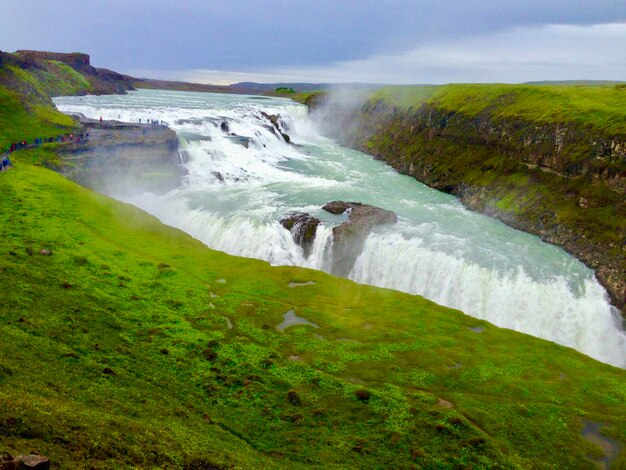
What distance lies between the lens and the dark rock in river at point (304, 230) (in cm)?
4988

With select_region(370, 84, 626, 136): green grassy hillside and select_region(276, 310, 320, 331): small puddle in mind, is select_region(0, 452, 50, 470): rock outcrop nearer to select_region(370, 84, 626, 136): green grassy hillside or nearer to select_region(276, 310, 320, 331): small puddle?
select_region(276, 310, 320, 331): small puddle

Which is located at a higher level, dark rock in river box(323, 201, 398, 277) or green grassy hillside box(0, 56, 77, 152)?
green grassy hillside box(0, 56, 77, 152)

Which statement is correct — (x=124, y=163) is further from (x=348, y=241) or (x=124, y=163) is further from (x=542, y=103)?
(x=542, y=103)

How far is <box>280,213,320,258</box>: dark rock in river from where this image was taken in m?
→ 49.9

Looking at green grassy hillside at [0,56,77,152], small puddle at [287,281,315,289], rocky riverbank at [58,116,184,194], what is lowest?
small puddle at [287,281,315,289]

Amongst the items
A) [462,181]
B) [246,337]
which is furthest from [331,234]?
[462,181]

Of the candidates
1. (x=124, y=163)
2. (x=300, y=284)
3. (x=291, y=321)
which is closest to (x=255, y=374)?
(x=291, y=321)

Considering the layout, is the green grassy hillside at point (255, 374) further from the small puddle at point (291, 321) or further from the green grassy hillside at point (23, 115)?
the green grassy hillside at point (23, 115)

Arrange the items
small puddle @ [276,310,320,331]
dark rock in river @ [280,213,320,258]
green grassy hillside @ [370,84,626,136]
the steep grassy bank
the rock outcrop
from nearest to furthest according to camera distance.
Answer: the rock outcrop < small puddle @ [276,310,320,331] < dark rock in river @ [280,213,320,258] < the steep grassy bank < green grassy hillside @ [370,84,626,136]

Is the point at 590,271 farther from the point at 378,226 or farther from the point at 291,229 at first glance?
the point at 291,229

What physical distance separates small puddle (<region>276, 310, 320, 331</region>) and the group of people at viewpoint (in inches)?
1451

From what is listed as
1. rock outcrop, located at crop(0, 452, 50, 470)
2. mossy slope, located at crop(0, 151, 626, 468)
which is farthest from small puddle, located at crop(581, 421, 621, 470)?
rock outcrop, located at crop(0, 452, 50, 470)

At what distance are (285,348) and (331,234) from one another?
2167 centimetres

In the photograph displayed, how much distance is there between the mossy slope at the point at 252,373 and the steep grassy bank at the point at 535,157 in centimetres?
2223
